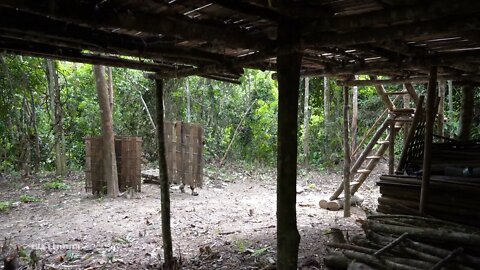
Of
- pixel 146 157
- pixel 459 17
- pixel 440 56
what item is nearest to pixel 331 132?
pixel 146 157

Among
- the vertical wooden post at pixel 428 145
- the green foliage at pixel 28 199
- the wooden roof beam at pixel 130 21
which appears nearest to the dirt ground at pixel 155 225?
the green foliage at pixel 28 199

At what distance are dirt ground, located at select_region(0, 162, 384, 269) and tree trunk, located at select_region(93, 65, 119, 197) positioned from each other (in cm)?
50

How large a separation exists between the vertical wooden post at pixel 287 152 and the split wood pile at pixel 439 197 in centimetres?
250

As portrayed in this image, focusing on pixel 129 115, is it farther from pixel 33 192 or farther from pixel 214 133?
pixel 33 192

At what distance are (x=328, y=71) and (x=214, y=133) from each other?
1052 centimetres

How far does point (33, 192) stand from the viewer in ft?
34.7

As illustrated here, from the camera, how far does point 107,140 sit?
10.1m

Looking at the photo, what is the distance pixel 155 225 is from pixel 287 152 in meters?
5.30

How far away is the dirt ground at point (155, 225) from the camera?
18.7 feet

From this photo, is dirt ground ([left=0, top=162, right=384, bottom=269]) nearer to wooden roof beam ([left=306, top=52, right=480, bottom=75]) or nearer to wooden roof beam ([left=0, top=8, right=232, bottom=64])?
wooden roof beam ([left=306, top=52, right=480, bottom=75])

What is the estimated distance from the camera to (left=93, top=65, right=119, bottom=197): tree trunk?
9984 millimetres

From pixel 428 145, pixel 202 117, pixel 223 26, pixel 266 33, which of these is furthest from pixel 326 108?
pixel 223 26

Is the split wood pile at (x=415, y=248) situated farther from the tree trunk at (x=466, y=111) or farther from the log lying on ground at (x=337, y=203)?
the log lying on ground at (x=337, y=203)

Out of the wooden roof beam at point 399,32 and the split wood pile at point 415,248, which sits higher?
the wooden roof beam at point 399,32
